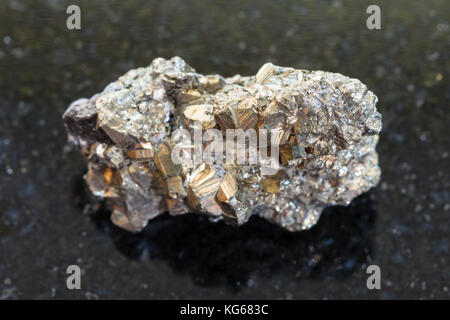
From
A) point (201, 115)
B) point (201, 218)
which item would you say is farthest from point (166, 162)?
point (201, 218)

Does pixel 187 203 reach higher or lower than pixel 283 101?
lower

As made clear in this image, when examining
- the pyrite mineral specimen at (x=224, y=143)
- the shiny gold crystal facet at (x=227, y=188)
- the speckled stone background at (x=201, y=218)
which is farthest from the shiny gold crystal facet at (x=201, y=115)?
the speckled stone background at (x=201, y=218)

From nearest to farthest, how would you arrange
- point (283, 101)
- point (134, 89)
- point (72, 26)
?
point (283, 101)
point (134, 89)
point (72, 26)

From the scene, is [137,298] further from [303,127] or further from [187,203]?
[303,127]

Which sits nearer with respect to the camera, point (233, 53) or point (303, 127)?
point (303, 127)

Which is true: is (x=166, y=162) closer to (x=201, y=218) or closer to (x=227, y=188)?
(x=227, y=188)

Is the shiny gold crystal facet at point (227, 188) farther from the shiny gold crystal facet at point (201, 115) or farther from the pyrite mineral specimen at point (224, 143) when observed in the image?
the shiny gold crystal facet at point (201, 115)

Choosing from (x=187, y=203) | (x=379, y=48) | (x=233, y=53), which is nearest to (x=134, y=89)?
(x=187, y=203)
